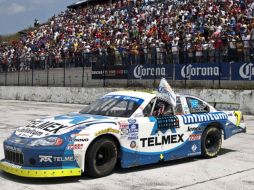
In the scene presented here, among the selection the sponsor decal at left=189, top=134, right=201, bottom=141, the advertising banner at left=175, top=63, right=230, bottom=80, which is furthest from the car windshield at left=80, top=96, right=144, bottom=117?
the advertising banner at left=175, top=63, right=230, bottom=80

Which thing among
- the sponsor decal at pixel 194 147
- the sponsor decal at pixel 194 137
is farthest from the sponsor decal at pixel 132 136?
the sponsor decal at pixel 194 147

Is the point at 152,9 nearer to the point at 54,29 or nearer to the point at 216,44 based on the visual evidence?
the point at 216,44

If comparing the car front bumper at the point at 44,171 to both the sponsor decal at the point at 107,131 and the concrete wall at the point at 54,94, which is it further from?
the concrete wall at the point at 54,94

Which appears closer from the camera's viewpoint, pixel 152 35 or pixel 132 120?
pixel 132 120

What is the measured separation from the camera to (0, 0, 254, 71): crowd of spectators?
812 inches

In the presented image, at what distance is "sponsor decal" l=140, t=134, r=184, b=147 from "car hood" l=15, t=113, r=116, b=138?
2.44 feet

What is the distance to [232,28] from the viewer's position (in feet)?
69.9

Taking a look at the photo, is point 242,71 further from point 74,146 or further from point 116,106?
point 74,146

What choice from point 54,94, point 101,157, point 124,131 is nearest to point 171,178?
point 124,131

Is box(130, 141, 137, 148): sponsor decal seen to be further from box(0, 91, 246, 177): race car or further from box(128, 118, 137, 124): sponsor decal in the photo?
box(128, 118, 137, 124): sponsor decal

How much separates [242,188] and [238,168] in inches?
59.3

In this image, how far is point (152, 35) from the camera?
26625 mm

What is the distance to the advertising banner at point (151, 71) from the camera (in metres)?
22.7

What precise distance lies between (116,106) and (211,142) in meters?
2.40
